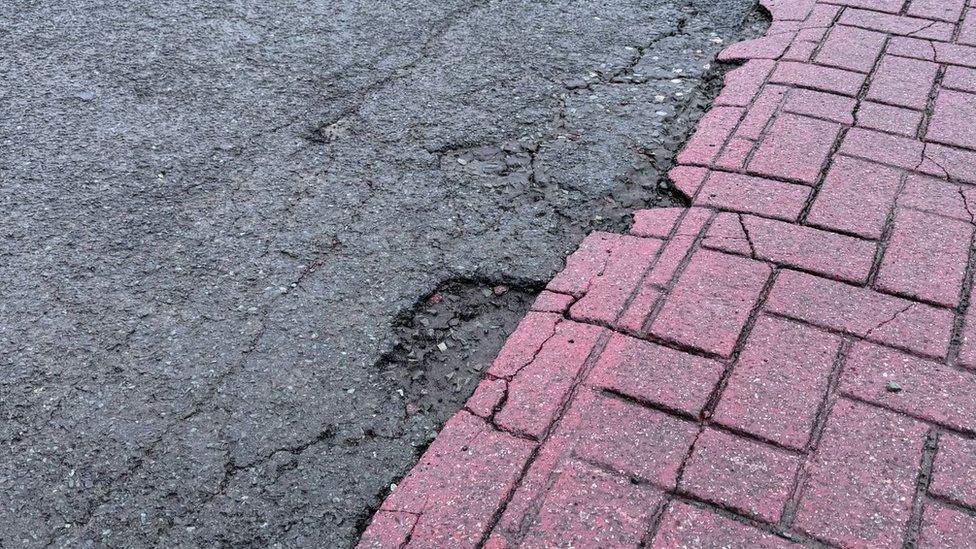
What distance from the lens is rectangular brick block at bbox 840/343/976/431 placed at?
2.12 m

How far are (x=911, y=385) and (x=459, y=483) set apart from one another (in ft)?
3.81

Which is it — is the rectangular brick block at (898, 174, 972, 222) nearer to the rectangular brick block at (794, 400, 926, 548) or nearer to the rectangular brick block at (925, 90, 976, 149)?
the rectangular brick block at (925, 90, 976, 149)

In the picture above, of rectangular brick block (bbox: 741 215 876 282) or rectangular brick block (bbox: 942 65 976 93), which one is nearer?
rectangular brick block (bbox: 741 215 876 282)

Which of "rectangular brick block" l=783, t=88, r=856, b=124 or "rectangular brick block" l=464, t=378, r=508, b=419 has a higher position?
"rectangular brick block" l=464, t=378, r=508, b=419

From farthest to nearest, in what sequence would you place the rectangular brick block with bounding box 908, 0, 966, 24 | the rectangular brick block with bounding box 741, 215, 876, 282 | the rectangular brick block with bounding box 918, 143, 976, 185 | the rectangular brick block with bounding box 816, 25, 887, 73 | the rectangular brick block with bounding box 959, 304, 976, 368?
1. the rectangular brick block with bounding box 908, 0, 966, 24
2. the rectangular brick block with bounding box 816, 25, 887, 73
3. the rectangular brick block with bounding box 918, 143, 976, 185
4. the rectangular brick block with bounding box 741, 215, 876, 282
5. the rectangular brick block with bounding box 959, 304, 976, 368

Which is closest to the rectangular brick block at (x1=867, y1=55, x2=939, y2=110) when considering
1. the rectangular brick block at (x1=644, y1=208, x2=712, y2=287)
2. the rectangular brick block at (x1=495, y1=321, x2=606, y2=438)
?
the rectangular brick block at (x1=644, y1=208, x2=712, y2=287)

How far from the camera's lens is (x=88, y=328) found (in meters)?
2.43

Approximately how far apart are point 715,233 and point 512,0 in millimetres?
1912

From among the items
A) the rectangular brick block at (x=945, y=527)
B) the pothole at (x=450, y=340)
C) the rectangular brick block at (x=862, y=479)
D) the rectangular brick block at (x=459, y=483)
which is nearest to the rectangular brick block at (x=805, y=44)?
the pothole at (x=450, y=340)

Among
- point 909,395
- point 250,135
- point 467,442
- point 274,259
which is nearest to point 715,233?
point 909,395

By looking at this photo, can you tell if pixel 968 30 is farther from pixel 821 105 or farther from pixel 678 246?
pixel 678 246

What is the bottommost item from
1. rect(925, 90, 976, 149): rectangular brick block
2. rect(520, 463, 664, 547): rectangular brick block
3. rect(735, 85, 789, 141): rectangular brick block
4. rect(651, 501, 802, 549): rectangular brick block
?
rect(925, 90, 976, 149): rectangular brick block

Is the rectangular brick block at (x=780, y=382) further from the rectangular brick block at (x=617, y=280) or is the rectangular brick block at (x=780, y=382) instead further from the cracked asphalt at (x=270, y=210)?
the cracked asphalt at (x=270, y=210)

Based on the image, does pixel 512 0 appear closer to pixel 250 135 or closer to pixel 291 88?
pixel 291 88
